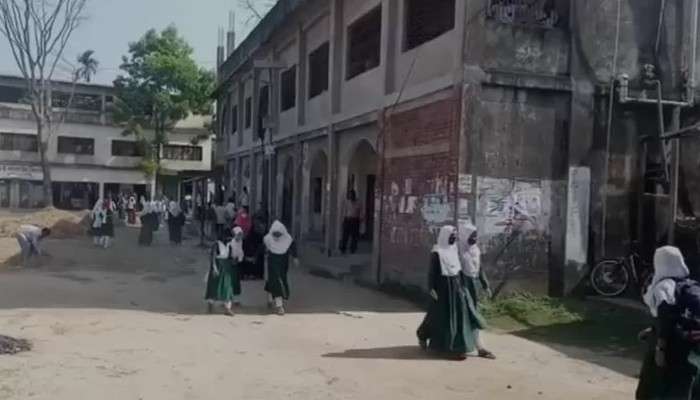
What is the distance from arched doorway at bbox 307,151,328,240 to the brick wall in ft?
21.4

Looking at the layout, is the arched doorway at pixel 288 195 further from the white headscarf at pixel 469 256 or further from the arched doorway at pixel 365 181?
the white headscarf at pixel 469 256

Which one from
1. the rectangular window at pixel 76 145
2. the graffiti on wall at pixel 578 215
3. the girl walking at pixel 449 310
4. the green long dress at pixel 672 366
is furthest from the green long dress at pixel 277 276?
the rectangular window at pixel 76 145

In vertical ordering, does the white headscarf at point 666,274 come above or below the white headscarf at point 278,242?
above

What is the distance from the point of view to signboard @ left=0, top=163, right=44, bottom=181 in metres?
49.5

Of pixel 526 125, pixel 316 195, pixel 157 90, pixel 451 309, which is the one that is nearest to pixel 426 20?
pixel 526 125

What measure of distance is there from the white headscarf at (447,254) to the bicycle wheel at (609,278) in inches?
187

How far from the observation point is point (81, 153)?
51.5 m

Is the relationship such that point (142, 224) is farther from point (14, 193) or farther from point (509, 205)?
point (14, 193)

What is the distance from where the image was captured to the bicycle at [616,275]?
43.0 feet

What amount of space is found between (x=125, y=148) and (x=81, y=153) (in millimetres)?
2749

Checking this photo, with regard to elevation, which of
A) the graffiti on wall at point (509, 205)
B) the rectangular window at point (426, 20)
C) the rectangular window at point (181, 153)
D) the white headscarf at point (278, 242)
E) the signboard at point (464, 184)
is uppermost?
the rectangular window at point (426, 20)

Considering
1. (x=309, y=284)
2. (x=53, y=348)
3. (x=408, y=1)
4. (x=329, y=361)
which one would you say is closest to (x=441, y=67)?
(x=408, y=1)

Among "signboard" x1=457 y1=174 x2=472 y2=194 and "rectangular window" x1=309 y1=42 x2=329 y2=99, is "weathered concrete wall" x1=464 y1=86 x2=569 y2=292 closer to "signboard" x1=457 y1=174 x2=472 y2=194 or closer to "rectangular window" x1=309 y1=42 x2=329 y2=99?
"signboard" x1=457 y1=174 x2=472 y2=194

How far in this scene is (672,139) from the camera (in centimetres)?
1283
